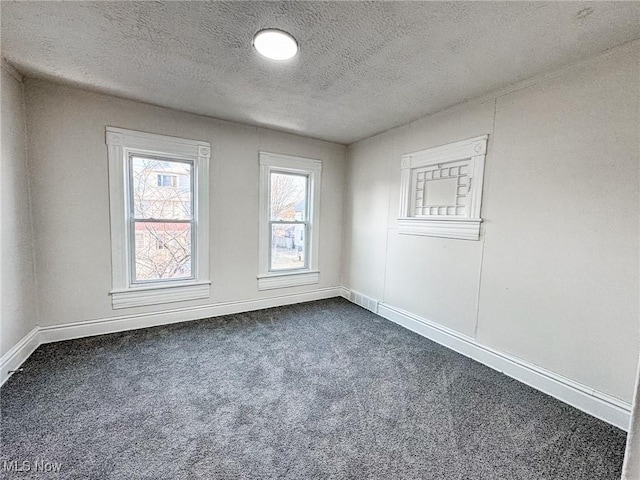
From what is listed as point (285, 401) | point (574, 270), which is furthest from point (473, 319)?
point (285, 401)

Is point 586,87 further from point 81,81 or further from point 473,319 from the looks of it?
point 81,81

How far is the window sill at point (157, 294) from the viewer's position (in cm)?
310

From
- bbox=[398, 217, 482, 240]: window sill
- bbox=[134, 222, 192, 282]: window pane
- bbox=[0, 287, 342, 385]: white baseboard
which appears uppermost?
bbox=[398, 217, 482, 240]: window sill

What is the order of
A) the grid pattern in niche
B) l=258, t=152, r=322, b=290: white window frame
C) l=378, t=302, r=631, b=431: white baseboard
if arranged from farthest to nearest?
1. l=258, t=152, r=322, b=290: white window frame
2. the grid pattern in niche
3. l=378, t=302, r=631, b=431: white baseboard

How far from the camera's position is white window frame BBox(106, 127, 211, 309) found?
297cm

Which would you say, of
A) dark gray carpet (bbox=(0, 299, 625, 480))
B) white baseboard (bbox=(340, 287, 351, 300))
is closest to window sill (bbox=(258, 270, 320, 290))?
white baseboard (bbox=(340, 287, 351, 300))

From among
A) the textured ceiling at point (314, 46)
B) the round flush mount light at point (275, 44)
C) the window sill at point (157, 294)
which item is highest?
the textured ceiling at point (314, 46)

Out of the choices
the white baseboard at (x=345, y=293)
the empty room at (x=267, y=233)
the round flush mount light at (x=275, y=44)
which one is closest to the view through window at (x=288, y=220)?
the empty room at (x=267, y=233)

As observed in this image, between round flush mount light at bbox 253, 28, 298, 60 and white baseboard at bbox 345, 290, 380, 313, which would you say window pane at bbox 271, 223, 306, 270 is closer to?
white baseboard at bbox 345, 290, 380, 313

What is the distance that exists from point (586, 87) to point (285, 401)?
3.07 m

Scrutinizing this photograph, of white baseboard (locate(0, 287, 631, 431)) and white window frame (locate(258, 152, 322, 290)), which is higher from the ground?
white window frame (locate(258, 152, 322, 290))

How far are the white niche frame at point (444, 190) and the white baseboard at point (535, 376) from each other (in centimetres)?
102

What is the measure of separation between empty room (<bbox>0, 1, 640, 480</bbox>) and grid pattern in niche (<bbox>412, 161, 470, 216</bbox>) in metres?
0.02

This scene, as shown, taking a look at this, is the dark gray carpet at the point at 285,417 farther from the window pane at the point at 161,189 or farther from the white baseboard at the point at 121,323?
the window pane at the point at 161,189
